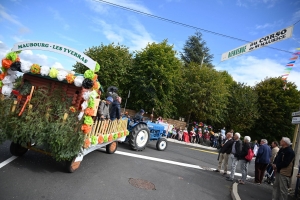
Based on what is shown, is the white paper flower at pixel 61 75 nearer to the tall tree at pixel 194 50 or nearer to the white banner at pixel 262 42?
the white banner at pixel 262 42

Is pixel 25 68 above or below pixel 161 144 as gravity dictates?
above

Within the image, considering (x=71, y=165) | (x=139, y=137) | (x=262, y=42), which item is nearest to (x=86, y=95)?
(x=71, y=165)

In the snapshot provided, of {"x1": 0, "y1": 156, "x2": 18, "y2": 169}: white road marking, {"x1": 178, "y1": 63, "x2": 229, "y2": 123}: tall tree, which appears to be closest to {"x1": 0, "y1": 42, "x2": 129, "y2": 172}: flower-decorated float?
{"x1": 0, "y1": 156, "x2": 18, "y2": 169}: white road marking

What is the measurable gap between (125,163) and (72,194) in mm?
3024

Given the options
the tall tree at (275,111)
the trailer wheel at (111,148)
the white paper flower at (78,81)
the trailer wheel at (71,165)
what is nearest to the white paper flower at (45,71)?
the white paper flower at (78,81)

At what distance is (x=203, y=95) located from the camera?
23859mm

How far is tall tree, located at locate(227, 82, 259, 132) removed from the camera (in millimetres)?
27922

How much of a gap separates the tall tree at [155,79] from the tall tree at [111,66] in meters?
0.93

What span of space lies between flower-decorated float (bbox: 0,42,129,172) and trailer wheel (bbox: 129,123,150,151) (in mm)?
3068

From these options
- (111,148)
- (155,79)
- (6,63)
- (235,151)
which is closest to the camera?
(6,63)

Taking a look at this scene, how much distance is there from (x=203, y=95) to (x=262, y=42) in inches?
709

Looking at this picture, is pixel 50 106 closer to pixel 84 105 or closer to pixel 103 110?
pixel 84 105

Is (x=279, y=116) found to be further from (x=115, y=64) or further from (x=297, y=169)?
(x=297, y=169)

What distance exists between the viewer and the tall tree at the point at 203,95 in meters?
23.9
